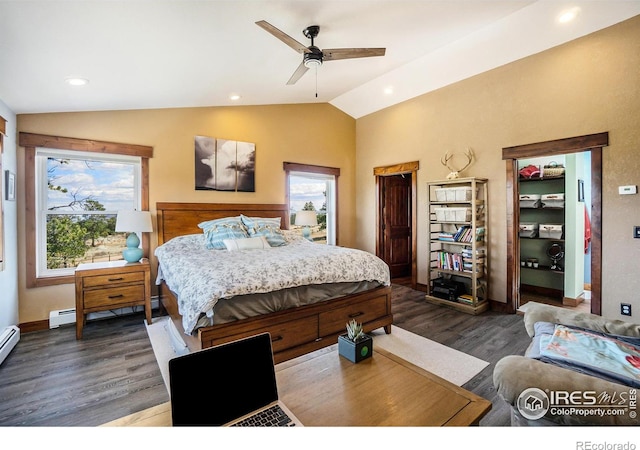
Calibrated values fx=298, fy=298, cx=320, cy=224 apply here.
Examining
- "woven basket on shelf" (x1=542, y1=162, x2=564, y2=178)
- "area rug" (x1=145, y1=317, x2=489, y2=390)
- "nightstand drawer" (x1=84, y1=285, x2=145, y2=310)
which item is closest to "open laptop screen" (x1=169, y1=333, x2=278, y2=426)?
"area rug" (x1=145, y1=317, x2=489, y2=390)

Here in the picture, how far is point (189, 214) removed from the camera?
4.14m

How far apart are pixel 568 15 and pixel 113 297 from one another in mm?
5510

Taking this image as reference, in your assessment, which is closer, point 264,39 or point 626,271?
point 264,39

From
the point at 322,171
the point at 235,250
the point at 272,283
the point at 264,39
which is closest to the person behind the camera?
the point at 272,283

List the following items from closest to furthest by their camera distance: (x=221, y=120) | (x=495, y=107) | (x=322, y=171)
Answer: (x=495, y=107) → (x=221, y=120) → (x=322, y=171)

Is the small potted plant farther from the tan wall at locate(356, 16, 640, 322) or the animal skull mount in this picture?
the animal skull mount

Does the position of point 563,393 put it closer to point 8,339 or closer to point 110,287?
point 110,287

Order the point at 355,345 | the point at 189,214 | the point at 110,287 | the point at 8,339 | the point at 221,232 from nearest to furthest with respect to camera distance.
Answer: the point at 355,345 → the point at 8,339 → the point at 110,287 → the point at 221,232 → the point at 189,214

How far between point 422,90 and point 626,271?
3.44 metres

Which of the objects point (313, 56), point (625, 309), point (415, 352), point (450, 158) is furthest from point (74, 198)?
point (625, 309)
